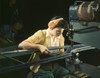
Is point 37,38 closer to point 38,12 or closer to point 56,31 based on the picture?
point 56,31

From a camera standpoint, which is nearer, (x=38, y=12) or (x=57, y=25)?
(x=57, y=25)

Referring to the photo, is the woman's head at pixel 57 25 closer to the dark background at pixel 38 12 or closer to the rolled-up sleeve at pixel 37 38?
the rolled-up sleeve at pixel 37 38

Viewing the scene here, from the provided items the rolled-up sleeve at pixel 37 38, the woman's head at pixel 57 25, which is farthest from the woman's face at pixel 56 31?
the rolled-up sleeve at pixel 37 38

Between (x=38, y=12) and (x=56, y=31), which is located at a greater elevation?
(x=38, y=12)

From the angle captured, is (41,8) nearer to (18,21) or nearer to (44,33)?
(18,21)

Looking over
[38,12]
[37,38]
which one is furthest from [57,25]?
[38,12]

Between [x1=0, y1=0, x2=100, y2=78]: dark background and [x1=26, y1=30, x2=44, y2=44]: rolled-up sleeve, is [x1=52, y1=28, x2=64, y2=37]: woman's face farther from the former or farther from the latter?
[x1=0, y1=0, x2=100, y2=78]: dark background

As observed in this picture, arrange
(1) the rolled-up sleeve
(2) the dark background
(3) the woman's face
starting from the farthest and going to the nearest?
(2) the dark background → (3) the woman's face → (1) the rolled-up sleeve

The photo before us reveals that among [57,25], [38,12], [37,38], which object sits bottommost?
[37,38]

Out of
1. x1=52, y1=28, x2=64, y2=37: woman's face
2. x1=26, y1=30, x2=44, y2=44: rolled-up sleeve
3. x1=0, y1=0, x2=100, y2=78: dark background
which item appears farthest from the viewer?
x1=0, y1=0, x2=100, y2=78: dark background

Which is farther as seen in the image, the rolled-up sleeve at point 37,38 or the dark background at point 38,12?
the dark background at point 38,12

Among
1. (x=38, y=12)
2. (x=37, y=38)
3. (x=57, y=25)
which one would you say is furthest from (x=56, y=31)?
(x=38, y=12)

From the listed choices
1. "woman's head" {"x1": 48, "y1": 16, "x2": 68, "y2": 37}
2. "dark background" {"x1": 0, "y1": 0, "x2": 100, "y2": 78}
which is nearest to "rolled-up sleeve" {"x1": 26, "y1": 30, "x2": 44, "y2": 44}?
"woman's head" {"x1": 48, "y1": 16, "x2": 68, "y2": 37}

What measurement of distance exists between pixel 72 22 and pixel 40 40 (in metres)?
0.51
